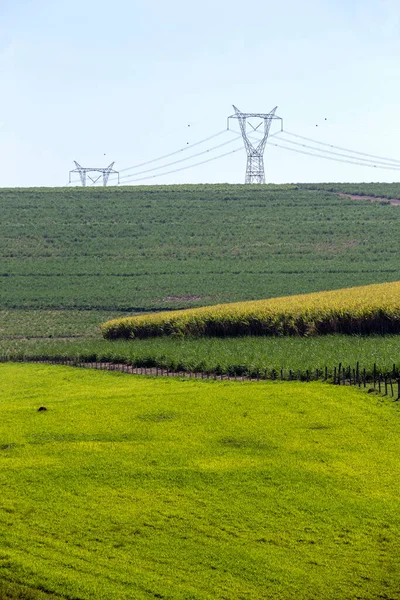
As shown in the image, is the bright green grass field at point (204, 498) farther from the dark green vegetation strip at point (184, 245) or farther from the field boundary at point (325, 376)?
the dark green vegetation strip at point (184, 245)

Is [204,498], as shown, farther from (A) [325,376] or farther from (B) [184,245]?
(B) [184,245]

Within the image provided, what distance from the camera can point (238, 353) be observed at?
3831 cm

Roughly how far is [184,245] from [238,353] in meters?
58.7

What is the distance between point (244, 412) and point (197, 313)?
27.3 meters

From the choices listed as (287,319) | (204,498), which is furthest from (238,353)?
(204,498)

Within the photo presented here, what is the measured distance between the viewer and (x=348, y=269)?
8294cm

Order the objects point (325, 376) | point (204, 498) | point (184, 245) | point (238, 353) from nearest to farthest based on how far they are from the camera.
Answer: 1. point (204, 498)
2. point (325, 376)
3. point (238, 353)
4. point (184, 245)

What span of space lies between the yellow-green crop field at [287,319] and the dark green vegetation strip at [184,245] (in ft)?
55.9

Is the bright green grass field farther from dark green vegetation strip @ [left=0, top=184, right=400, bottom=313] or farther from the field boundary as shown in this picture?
dark green vegetation strip @ [left=0, top=184, right=400, bottom=313]

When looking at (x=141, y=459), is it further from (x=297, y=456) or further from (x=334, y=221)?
(x=334, y=221)

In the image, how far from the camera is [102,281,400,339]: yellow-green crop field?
43969 mm

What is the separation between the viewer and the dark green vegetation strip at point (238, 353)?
109 ft

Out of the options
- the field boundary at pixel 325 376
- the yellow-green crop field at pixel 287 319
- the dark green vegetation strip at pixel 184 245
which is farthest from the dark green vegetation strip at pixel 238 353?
the dark green vegetation strip at pixel 184 245

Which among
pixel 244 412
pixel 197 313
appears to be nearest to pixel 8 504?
pixel 244 412
